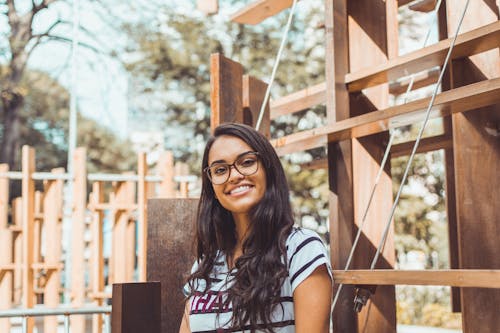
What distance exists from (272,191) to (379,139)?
140cm

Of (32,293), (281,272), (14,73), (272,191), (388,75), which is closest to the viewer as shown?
(281,272)

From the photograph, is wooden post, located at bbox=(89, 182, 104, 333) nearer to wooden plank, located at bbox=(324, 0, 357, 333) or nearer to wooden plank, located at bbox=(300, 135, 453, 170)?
wooden plank, located at bbox=(300, 135, 453, 170)

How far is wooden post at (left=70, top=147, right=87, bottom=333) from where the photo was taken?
679 centimetres

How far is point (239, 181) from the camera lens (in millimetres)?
1873

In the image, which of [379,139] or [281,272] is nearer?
[281,272]

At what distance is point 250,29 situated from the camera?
14.0m

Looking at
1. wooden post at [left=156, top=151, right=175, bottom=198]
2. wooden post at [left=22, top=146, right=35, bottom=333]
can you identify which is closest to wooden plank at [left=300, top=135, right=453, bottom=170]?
wooden post at [left=156, top=151, right=175, bottom=198]

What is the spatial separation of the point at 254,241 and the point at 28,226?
5183 millimetres

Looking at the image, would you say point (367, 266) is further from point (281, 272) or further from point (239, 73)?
point (281, 272)

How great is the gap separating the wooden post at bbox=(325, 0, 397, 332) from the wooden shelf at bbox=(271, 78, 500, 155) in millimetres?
123

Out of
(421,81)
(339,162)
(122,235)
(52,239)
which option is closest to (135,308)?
(339,162)

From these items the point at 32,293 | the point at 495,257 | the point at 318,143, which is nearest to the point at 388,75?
the point at 318,143

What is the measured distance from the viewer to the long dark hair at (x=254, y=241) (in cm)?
177

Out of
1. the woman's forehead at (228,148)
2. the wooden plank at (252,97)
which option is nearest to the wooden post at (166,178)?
the wooden plank at (252,97)
